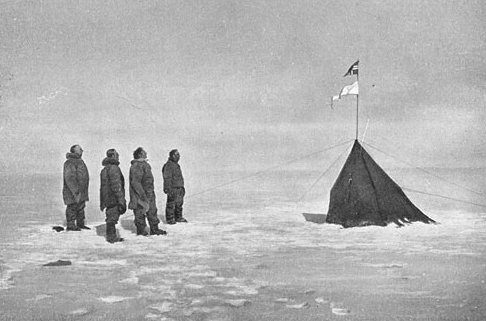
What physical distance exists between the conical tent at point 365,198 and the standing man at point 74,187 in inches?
191

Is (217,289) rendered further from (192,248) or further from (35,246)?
(35,246)

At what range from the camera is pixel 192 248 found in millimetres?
8320

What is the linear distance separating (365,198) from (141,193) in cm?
418

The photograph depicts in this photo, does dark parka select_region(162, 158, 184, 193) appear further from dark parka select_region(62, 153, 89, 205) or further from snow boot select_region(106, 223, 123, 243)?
snow boot select_region(106, 223, 123, 243)

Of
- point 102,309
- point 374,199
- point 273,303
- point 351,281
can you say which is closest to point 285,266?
point 351,281

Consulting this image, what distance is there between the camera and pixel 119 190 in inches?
353

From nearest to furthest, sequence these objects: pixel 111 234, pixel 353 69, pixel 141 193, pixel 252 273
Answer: pixel 252 273 < pixel 111 234 < pixel 141 193 < pixel 353 69

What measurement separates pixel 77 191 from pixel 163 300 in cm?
559

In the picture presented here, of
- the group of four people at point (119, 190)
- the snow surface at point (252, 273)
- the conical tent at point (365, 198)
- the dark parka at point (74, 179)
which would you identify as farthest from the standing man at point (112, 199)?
the conical tent at point (365, 198)

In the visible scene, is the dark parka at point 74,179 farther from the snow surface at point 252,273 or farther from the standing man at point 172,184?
the standing man at point 172,184

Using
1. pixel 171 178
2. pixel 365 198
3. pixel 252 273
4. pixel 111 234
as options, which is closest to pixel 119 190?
pixel 111 234

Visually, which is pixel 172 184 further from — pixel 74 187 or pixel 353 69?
pixel 353 69

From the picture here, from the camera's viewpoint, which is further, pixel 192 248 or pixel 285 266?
pixel 192 248

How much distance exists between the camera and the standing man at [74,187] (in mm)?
10297
